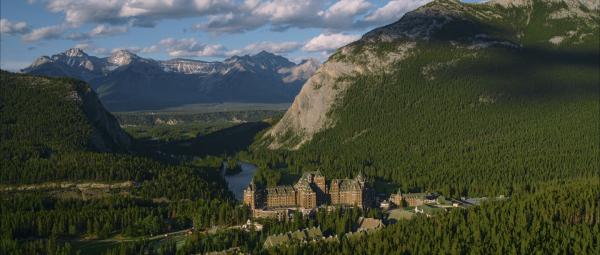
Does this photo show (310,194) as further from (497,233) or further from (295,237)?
(497,233)

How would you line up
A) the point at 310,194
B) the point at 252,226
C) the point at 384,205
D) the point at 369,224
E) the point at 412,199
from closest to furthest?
the point at 252,226, the point at 369,224, the point at 310,194, the point at 384,205, the point at 412,199

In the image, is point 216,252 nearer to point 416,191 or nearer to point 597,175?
point 416,191

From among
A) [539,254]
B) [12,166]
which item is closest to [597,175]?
[539,254]

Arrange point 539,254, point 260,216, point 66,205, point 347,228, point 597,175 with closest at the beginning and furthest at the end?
point 539,254
point 347,228
point 260,216
point 66,205
point 597,175

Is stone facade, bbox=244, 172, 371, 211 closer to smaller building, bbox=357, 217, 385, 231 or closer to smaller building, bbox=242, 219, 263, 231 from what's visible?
smaller building, bbox=242, 219, 263, 231

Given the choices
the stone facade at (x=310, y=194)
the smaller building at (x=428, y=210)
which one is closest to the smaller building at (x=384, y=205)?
the stone facade at (x=310, y=194)

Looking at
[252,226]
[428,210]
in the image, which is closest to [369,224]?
[428,210]

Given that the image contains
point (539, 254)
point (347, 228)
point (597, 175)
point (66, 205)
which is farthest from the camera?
point (597, 175)

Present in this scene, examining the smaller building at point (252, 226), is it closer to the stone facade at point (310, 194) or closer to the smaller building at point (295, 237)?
the smaller building at point (295, 237)
